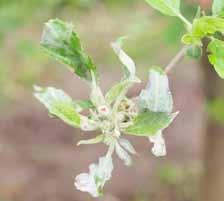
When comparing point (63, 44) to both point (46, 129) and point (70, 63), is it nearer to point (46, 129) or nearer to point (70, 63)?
point (70, 63)

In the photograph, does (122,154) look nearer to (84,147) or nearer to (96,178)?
(96,178)

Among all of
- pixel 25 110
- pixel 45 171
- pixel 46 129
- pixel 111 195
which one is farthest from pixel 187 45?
pixel 25 110

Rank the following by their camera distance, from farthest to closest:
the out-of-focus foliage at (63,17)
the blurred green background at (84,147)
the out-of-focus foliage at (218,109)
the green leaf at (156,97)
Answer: the blurred green background at (84,147) → the out-of-focus foliage at (218,109) → the out-of-focus foliage at (63,17) → the green leaf at (156,97)

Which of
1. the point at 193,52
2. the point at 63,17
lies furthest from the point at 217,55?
the point at 63,17

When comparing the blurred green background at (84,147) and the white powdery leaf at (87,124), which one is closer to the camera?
the white powdery leaf at (87,124)

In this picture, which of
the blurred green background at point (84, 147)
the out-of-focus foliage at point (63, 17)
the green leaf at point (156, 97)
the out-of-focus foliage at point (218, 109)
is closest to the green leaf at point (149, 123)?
the green leaf at point (156, 97)

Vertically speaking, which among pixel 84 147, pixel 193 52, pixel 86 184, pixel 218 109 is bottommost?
pixel 84 147

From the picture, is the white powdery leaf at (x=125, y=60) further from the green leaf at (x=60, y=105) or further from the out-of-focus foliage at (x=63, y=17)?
the out-of-focus foliage at (x=63, y=17)
